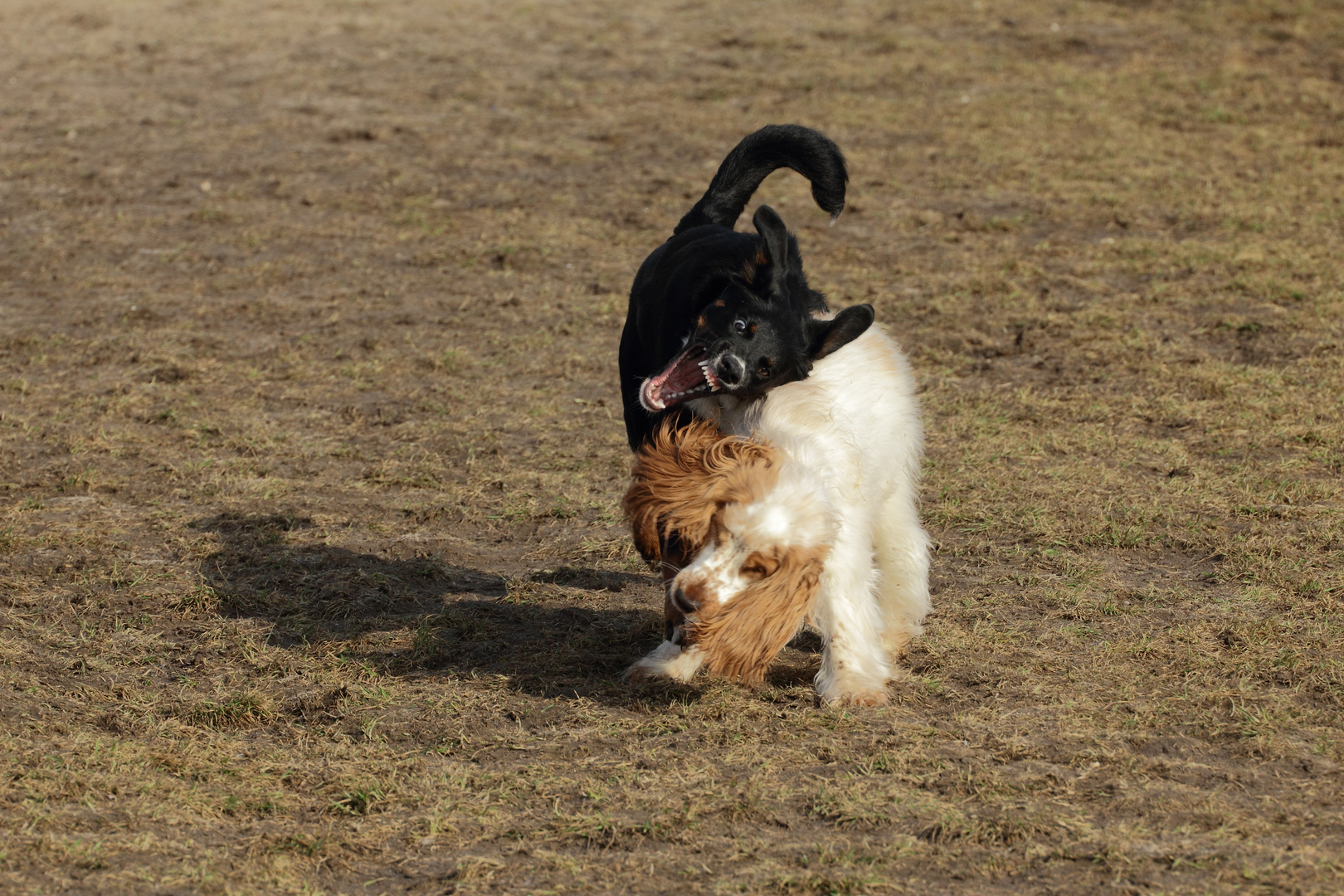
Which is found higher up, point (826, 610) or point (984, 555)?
point (826, 610)

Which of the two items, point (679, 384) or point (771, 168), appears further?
point (771, 168)

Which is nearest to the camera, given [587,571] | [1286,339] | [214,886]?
[214,886]

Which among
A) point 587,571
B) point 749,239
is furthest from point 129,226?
point 749,239

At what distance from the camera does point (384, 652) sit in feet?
16.4

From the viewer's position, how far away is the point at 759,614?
4109 mm

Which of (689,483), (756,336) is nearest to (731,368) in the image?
(756,336)

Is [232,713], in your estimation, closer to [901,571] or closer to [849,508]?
[849,508]

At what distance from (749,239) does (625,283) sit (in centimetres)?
501

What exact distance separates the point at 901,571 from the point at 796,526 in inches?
42.5

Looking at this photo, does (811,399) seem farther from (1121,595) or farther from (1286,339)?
(1286,339)

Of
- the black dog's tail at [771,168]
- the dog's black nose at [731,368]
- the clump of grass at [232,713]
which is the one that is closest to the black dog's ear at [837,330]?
the dog's black nose at [731,368]

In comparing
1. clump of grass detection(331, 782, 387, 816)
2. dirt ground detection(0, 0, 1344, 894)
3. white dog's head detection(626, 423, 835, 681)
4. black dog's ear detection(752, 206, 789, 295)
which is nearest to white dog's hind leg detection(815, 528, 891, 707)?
dirt ground detection(0, 0, 1344, 894)

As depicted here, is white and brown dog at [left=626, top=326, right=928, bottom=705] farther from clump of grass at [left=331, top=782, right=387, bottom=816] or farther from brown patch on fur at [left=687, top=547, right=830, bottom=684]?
clump of grass at [left=331, top=782, right=387, bottom=816]

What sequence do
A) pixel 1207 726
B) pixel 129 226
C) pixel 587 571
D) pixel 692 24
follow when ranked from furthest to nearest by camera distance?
1. pixel 692 24
2. pixel 129 226
3. pixel 587 571
4. pixel 1207 726
